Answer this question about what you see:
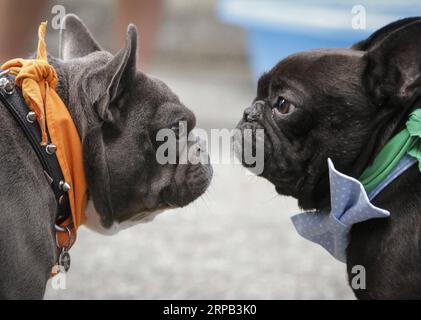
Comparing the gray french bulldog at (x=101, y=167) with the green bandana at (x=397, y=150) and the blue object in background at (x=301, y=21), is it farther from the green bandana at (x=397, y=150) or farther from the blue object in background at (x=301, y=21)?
the blue object in background at (x=301, y=21)

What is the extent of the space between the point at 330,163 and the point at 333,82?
1.03ft

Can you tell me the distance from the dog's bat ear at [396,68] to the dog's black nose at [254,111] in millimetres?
445

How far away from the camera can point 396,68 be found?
2.76 m

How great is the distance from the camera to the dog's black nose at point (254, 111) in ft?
9.81

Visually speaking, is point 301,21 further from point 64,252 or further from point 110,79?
point 64,252

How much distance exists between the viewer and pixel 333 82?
2.78m

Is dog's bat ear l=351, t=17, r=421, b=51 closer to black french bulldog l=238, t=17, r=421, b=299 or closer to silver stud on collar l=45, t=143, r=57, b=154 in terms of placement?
black french bulldog l=238, t=17, r=421, b=299

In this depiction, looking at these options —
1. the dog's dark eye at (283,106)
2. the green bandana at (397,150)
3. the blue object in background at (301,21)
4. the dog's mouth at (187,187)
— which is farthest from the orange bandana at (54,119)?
the blue object in background at (301,21)

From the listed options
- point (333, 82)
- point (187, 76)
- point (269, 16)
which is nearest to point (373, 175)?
point (333, 82)

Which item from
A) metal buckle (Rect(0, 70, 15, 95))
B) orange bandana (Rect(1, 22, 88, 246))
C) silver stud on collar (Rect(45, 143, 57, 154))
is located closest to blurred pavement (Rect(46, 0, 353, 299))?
orange bandana (Rect(1, 22, 88, 246))

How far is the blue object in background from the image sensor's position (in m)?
6.04

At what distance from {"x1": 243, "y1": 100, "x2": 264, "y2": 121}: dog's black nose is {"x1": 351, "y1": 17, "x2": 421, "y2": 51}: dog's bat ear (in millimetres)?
472
